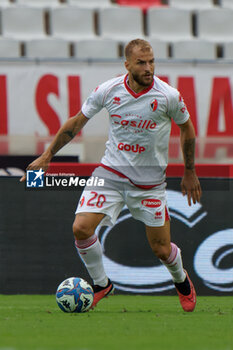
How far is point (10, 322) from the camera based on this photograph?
17.6 feet

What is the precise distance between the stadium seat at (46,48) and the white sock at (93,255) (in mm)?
6738

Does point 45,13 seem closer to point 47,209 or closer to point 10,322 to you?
point 47,209

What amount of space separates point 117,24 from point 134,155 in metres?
7.56

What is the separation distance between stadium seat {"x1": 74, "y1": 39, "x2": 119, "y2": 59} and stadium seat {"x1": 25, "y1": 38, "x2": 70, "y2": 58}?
244 mm

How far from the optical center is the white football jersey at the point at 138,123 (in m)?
6.07

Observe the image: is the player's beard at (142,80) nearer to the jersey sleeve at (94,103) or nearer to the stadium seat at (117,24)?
the jersey sleeve at (94,103)

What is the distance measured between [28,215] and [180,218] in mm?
1697

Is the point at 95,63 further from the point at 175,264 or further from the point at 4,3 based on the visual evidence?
the point at 175,264

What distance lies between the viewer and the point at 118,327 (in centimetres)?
503

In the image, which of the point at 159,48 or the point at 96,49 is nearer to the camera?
the point at 96,49

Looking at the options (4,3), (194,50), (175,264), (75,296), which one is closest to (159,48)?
(194,50)

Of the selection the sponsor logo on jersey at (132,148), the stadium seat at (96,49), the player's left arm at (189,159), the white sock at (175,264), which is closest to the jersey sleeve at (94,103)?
the sponsor logo on jersey at (132,148)

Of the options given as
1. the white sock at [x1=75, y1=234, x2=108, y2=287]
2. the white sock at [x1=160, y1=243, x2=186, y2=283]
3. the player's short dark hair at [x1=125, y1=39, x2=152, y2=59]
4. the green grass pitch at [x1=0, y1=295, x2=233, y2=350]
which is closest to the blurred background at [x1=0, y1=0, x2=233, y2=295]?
the green grass pitch at [x1=0, y1=295, x2=233, y2=350]

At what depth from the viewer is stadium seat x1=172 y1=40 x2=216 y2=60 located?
42.5 ft
